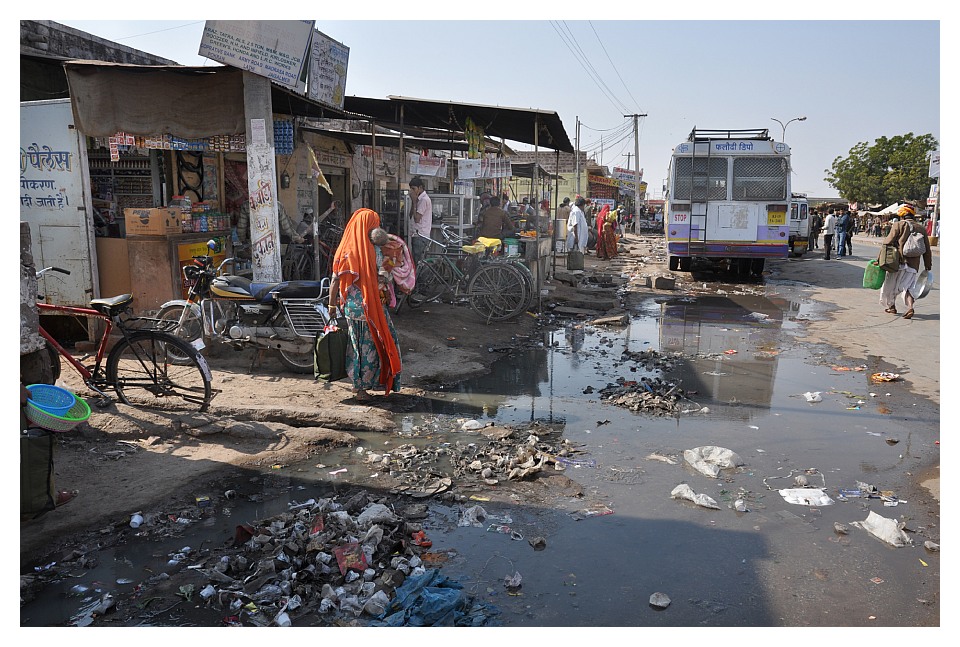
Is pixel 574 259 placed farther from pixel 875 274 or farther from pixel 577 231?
pixel 875 274

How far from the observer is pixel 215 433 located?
5.16 meters

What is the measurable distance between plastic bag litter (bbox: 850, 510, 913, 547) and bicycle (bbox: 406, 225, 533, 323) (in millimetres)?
6236

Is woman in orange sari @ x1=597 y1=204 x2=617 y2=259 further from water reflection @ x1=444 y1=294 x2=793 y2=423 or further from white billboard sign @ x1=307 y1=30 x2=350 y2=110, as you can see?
white billboard sign @ x1=307 y1=30 x2=350 y2=110

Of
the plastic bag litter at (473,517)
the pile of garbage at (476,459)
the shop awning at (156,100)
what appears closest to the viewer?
the plastic bag litter at (473,517)

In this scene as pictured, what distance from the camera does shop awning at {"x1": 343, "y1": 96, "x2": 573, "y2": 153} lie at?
389 inches

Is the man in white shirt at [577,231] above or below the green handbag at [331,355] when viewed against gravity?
above

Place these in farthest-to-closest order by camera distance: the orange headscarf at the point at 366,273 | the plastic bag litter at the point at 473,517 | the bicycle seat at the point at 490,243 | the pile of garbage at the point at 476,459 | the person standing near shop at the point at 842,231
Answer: the person standing near shop at the point at 842,231
the bicycle seat at the point at 490,243
the orange headscarf at the point at 366,273
the pile of garbage at the point at 476,459
the plastic bag litter at the point at 473,517

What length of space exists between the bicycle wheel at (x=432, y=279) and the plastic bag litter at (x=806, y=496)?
6698 millimetres

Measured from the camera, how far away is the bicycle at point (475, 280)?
388 inches

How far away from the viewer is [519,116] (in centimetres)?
1030

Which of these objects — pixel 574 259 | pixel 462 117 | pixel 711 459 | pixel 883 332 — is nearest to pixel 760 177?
pixel 574 259

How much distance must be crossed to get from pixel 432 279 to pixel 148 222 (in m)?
4.11

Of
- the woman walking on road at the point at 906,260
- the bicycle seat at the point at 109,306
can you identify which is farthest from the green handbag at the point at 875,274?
the bicycle seat at the point at 109,306

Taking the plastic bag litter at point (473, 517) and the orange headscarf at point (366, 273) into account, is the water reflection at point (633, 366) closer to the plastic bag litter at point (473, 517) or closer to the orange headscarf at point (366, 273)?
the orange headscarf at point (366, 273)
